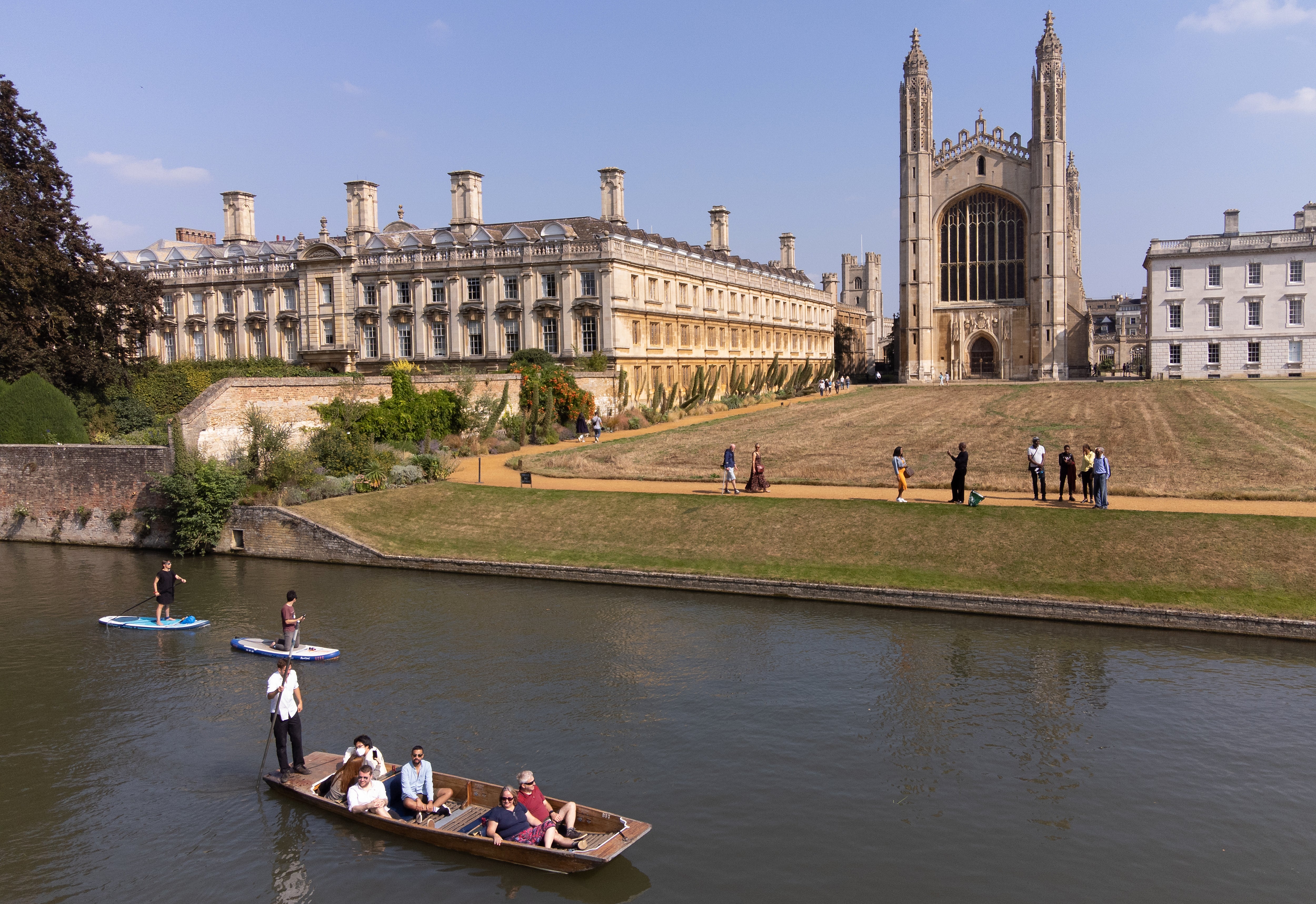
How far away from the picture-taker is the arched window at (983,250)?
74.9m

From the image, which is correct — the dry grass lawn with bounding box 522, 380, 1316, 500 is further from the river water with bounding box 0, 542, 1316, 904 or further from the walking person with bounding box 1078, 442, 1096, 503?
the river water with bounding box 0, 542, 1316, 904

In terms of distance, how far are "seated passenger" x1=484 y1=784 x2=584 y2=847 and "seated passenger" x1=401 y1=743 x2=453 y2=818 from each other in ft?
2.58

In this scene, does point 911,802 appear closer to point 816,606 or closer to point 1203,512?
point 816,606

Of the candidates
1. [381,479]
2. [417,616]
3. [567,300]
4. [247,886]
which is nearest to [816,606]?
[417,616]

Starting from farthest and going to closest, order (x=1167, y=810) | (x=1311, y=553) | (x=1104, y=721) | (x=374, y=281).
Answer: (x=374, y=281) < (x=1311, y=553) < (x=1104, y=721) < (x=1167, y=810)

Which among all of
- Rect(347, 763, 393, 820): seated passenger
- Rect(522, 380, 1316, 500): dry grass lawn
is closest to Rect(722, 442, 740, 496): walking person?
Rect(522, 380, 1316, 500): dry grass lawn

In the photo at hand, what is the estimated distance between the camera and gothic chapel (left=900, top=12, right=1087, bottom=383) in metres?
74.1

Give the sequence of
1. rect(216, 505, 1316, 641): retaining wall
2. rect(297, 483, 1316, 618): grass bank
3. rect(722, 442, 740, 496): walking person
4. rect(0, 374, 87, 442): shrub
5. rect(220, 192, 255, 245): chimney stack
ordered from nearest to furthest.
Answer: rect(216, 505, 1316, 641): retaining wall
rect(297, 483, 1316, 618): grass bank
rect(722, 442, 740, 496): walking person
rect(0, 374, 87, 442): shrub
rect(220, 192, 255, 245): chimney stack

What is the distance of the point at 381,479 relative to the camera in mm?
31250

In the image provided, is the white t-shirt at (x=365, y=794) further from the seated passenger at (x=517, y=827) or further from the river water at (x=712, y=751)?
the seated passenger at (x=517, y=827)

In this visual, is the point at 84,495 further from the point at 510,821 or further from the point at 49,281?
the point at 510,821

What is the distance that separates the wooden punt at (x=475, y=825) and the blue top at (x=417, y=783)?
0.94 ft

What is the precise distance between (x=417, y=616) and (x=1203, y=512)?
1765 centimetres

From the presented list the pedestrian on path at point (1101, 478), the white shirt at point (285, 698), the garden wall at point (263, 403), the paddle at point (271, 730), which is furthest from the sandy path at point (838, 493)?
the white shirt at point (285, 698)
